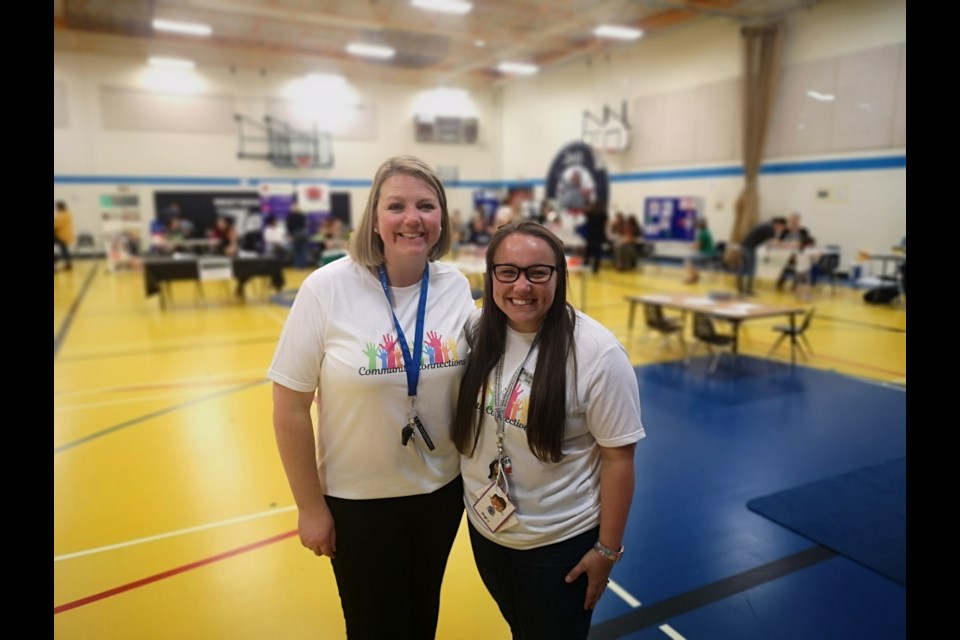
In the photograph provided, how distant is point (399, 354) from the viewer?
5.47 ft

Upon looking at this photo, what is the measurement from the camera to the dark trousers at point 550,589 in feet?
5.51

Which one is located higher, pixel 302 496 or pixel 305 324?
pixel 305 324

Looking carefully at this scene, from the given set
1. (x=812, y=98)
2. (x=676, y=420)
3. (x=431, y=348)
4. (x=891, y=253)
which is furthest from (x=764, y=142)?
(x=431, y=348)

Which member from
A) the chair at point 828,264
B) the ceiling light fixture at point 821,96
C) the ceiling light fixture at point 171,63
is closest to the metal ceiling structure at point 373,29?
the ceiling light fixture at point 171,63

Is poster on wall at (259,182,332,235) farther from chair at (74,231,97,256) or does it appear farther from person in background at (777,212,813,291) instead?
person in background at (777,212,813,291)

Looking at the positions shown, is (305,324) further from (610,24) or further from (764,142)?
(610,24)

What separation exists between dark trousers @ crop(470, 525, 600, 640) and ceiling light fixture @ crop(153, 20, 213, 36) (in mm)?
18510

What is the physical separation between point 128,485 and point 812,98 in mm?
14812

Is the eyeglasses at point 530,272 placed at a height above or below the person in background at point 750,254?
below

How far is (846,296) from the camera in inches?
472

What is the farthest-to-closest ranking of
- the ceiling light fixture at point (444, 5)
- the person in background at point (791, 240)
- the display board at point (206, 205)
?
the display board at point (206, 205)
the ceiling light fixture at point (444, 5)
the person in background at point (791, 240)

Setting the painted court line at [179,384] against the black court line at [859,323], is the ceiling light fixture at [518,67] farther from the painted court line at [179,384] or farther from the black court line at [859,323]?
the painted court line at [179,384]

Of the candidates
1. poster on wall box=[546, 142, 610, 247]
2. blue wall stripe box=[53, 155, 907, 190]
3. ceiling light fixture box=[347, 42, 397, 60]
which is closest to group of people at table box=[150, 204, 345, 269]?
blue wall stripe box=[53, 155, 907, 190]

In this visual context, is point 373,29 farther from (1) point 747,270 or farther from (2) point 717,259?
(1) point 747,270
